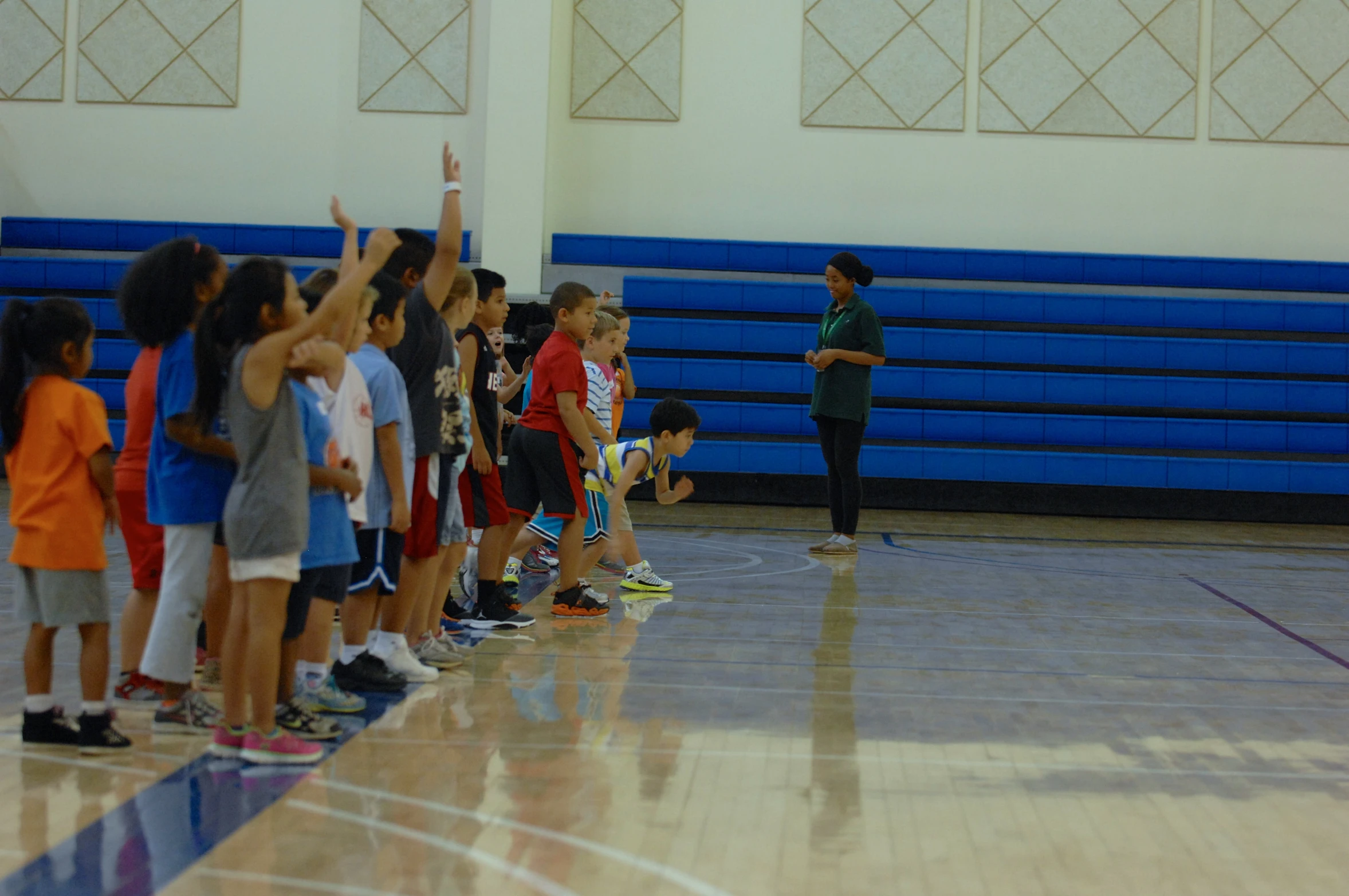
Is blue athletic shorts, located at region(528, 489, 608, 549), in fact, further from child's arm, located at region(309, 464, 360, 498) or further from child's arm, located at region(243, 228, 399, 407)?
child's arm, located at region(243, 228, 399, 407)

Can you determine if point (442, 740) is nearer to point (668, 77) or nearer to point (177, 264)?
point (177, 264)

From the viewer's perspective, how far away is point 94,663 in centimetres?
224

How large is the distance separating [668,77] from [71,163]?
13.4ft

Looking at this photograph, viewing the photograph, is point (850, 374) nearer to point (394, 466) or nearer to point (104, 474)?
point (394, 466)

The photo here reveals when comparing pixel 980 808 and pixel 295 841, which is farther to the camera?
pixel 980 808

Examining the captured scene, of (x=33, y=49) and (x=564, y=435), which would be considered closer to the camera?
(x=564, y=435)

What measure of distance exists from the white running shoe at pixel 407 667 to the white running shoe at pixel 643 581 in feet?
4.83

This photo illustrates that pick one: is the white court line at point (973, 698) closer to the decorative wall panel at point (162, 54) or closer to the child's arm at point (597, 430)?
the child's arm at point (597, 430)

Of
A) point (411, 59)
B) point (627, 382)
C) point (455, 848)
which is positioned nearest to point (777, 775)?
point (455, 848)

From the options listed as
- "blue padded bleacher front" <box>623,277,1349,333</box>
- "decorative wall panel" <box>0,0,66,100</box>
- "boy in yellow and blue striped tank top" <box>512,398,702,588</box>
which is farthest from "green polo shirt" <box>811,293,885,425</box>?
"decorative wall panel" <box>0,0,66,100</box>

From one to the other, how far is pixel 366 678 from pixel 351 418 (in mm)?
635

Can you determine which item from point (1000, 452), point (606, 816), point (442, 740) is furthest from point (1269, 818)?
point (1000, 452)

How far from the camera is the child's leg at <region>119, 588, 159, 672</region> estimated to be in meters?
2.66

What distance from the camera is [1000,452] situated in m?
7.62
